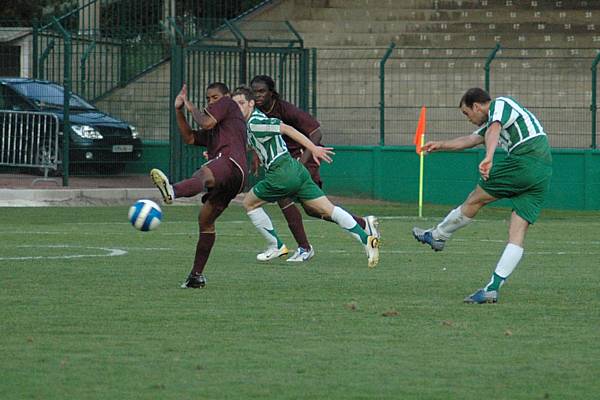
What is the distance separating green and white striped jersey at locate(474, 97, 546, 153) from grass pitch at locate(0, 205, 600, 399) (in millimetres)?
1250

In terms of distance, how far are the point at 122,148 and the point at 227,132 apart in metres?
15.7

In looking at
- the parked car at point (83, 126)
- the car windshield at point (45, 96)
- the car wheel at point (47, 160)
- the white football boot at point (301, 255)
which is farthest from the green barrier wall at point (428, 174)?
the white football boot at point (301, 255)

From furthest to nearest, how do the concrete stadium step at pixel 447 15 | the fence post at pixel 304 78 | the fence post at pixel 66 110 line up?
1. the concrete stadium step at pixel 447 15
2. the fence post at pixel 304 78
3. the fence post at pixel 66 110

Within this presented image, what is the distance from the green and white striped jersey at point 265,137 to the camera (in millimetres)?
12695

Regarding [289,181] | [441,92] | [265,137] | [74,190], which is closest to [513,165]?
[289,181]

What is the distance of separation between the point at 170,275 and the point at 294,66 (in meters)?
16.2

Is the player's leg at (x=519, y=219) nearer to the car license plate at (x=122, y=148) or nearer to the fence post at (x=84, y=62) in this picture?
the car license plate at (x=122, y=148)

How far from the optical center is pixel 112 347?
329 inches

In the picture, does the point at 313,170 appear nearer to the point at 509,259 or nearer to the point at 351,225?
the point at 351,225

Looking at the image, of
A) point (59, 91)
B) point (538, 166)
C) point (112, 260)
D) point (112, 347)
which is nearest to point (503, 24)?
point (59, 91)

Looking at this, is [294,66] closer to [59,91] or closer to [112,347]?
[59,91]

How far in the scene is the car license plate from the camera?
87.6 ft

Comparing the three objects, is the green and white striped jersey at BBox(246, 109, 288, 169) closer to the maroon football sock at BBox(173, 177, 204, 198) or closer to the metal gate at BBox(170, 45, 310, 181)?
the maroon football sock at BBox(173, 177, 204, 198)

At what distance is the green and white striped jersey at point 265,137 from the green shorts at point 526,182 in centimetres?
268
